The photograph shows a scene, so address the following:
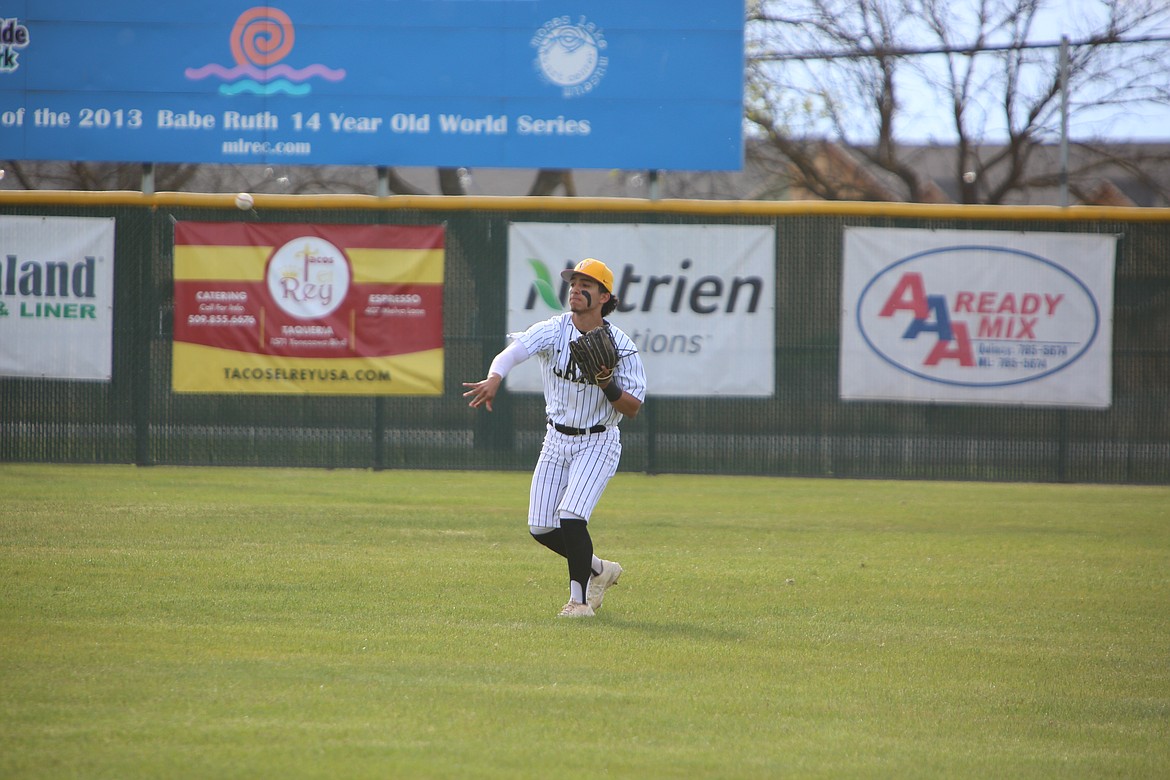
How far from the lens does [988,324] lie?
1317 centimetres

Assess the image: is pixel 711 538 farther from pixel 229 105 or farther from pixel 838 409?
pixel 229 105

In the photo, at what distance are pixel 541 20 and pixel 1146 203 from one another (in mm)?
26503

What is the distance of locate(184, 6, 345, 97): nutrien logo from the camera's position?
43.5ft

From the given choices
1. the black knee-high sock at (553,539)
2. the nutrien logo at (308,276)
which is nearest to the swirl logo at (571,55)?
the nutrien logo at (308,276)

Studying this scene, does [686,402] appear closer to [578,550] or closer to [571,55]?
[571,55]

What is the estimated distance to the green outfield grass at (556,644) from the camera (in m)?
4.25

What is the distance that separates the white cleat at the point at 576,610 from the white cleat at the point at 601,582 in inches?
2.6

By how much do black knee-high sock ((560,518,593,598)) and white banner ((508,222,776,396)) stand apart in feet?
20.8

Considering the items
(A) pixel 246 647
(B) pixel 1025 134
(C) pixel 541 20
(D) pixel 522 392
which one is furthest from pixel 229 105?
(B) pixel 1025 134

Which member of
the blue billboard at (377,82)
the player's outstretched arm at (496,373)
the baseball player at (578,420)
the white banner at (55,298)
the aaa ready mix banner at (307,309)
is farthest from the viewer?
the blue billboard at (377,82)

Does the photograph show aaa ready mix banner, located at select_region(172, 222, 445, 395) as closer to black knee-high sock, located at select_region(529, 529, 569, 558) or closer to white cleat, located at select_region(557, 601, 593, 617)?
black knee-high sock, located at select_region(529, 529, 569, 558)

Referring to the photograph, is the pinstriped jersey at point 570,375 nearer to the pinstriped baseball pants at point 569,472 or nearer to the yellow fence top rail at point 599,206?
the pinstriped baseball pants at point 569,472

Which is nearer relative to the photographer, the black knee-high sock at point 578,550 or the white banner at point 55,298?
the black knee-high sock at point 578,550

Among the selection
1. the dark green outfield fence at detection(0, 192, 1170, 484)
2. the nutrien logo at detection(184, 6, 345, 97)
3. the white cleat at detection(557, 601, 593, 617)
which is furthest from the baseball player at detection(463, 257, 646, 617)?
the nutrien logo at detection(184, 6, 345, 97)
